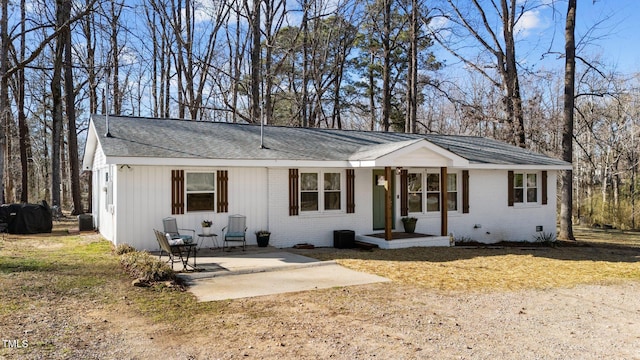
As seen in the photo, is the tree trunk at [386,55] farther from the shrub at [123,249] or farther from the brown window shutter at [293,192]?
the shrub at [123,249]

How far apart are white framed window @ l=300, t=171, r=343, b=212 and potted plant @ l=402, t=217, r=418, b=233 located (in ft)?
7.18

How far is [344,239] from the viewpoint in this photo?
41.9 ft

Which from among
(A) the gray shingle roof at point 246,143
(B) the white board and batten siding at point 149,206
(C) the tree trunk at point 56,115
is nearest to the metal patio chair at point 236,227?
(B) the white board and batten siding at point 149,206

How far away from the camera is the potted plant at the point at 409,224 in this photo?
14031mm

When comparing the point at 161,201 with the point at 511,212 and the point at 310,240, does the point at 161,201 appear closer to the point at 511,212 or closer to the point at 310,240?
the point at 310,240

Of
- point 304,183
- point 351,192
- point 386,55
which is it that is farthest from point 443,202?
point 386,55

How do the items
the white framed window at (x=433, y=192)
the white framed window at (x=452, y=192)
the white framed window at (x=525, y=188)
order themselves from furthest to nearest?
the white framed window at (x=525, y=188), the white framed window at (x=452, y=192), the white framed window at (x=433, y=192)

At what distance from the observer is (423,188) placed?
1462 centimetres

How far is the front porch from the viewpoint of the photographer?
12.5 metres

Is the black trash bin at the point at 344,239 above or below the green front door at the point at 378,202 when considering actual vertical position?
below

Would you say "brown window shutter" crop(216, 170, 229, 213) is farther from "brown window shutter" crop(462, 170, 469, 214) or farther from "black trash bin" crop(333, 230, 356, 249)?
"brown window shutter" crop(462, 170, 469, 214)

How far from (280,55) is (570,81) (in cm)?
1680

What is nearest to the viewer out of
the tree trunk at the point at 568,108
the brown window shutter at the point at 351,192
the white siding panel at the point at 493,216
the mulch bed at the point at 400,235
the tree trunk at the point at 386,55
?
the mulch bed at the point at 400,235

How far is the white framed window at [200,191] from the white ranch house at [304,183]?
0.08 feet
